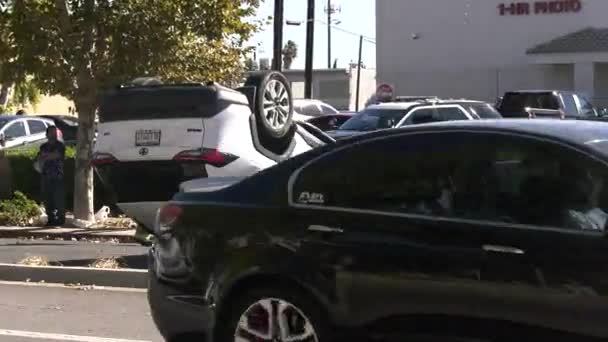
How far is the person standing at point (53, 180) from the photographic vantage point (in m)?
15.5

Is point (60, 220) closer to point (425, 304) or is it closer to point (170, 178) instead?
point (170, 178)

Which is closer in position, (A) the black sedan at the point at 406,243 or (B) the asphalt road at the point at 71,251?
(A) the black sedan at the point at 406,243

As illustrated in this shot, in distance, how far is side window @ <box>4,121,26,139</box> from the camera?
26.0m

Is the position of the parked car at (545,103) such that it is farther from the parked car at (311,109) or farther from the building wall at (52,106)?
the building wall at (52,106)

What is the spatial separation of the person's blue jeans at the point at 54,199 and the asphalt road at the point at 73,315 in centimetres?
466

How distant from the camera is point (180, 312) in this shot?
6383 millimetres

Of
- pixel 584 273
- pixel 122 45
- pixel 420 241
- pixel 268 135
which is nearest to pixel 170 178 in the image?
pixel 268 135

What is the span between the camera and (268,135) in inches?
445

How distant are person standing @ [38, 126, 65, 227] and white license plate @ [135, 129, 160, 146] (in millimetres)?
4869

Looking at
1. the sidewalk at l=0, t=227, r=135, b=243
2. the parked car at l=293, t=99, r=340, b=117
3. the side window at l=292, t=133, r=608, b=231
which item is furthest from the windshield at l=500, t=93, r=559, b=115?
the side window at l=292, t=133, r=608, b=231

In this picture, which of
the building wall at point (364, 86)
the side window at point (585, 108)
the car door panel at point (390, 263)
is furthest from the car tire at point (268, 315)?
the building wall at point (364, 86)

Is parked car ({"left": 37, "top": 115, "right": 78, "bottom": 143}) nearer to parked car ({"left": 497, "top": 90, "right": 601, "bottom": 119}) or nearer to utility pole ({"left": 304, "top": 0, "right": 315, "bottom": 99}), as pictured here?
parked car ({"left": 497, "top": 90, "right": 601, "bottom": 119})

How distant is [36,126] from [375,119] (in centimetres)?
965

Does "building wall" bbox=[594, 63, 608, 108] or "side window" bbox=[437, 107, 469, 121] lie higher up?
"building wall" bbox=[594, 63, 608, 108]
